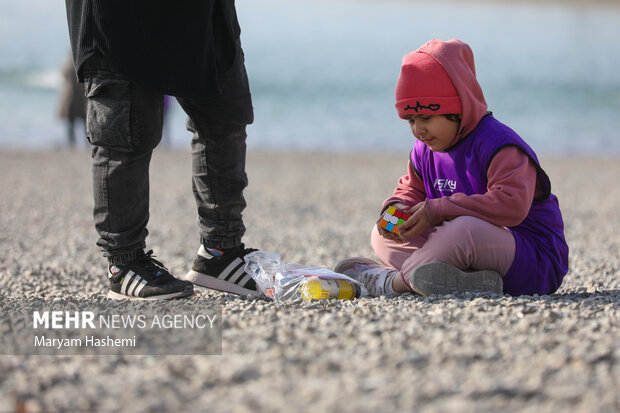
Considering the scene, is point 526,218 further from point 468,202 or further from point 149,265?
point 149,265

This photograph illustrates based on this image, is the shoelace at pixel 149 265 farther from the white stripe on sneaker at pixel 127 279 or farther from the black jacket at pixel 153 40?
the black jacket at pixel 153 40

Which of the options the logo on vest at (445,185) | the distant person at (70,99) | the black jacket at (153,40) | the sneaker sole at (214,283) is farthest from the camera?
the distant person at (70,99)

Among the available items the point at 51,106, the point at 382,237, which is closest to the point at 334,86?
the point at 51,106

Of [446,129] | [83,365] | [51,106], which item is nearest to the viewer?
[83,365]

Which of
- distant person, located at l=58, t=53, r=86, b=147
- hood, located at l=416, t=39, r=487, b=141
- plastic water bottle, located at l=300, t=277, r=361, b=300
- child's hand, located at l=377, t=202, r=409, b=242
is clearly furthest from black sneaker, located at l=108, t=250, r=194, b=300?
distant person, located at l=58, t=53, r=86, b=147

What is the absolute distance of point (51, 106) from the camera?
1748cm

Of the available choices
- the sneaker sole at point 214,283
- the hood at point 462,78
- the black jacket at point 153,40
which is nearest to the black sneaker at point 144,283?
the sneaker sole at point 214,283

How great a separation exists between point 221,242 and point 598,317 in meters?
1.65

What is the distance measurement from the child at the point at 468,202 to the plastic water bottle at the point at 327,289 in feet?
0.55

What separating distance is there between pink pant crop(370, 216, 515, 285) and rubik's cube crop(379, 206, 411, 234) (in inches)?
6.8

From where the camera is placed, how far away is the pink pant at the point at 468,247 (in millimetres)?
3003

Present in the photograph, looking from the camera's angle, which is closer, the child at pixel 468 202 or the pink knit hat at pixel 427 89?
the child at pixel 468 202

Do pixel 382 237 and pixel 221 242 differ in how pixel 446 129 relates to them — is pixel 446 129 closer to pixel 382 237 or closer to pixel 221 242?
pixel 382 237

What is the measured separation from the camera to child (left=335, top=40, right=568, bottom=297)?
9.80 ft
